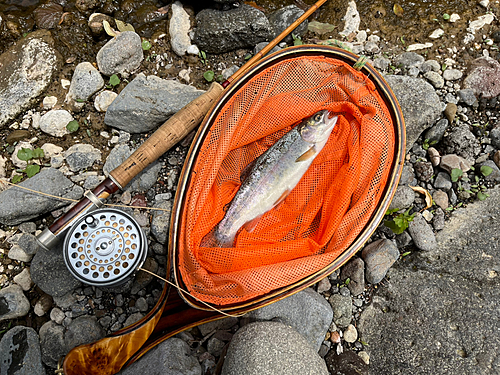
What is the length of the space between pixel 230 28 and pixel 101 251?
97.2 inches

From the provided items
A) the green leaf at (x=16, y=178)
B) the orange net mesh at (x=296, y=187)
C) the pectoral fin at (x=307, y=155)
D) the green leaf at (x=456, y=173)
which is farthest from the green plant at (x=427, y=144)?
the green leaf at (x=16, y=178)

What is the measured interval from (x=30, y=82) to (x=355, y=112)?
314 cm

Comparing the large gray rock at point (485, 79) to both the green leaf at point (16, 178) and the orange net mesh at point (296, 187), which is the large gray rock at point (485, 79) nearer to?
the orange net mesh at point (296, 187)

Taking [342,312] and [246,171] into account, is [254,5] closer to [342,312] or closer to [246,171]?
[246,171]

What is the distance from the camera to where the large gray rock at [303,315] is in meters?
3.03

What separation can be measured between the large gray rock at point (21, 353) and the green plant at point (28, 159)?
4.38 feet

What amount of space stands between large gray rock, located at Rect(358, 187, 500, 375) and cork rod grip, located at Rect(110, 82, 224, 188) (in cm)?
226

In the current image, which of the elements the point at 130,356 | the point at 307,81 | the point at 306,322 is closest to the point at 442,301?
the point at 306,322

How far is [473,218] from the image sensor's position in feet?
10.9

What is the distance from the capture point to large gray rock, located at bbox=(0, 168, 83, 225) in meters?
3.11

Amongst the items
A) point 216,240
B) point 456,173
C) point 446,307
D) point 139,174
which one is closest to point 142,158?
point 139,174

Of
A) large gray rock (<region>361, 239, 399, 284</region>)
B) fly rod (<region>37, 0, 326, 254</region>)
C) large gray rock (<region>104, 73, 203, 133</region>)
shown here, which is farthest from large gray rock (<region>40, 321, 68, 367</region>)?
large gray rock (<region>361, 239, 399, 284</region>)

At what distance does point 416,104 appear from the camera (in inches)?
134

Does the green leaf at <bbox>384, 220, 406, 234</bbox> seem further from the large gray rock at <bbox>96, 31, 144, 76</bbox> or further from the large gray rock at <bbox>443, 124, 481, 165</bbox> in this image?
the large gray rock at <bbox>96, 31, 144, 76</bbox>
